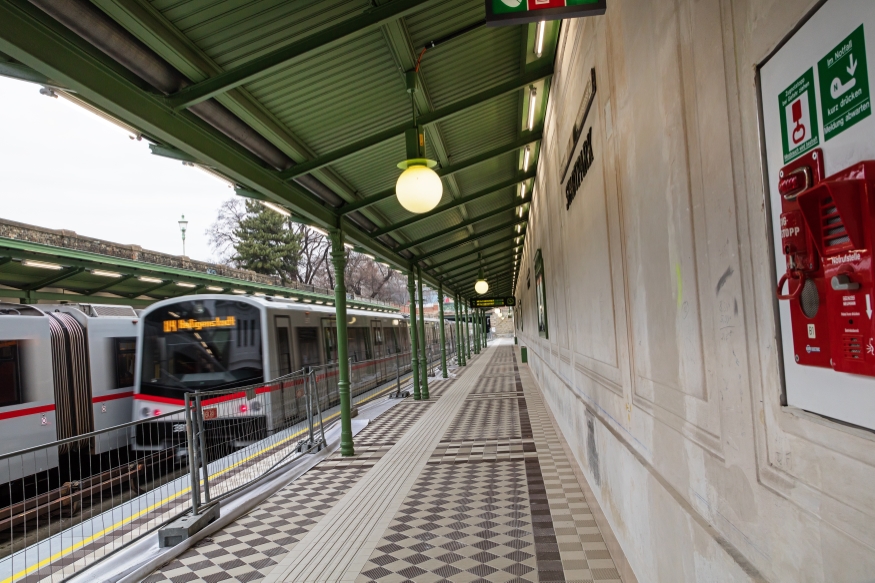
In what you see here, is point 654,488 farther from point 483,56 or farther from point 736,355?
point 483,56

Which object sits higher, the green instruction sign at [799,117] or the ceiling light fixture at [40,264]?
the ceiling light fixture at [40,264]

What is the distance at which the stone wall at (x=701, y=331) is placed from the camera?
1.35 meters

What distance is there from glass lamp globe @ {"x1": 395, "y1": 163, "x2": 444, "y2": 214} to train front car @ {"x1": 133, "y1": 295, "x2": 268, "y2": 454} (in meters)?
5.64

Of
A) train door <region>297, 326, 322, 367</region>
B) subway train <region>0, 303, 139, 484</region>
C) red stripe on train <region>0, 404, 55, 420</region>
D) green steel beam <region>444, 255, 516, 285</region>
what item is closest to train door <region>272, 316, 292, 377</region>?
train door <region>297, 326, 322, 367</region>

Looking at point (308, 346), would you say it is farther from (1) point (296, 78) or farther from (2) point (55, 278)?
(1) point (296, 78)

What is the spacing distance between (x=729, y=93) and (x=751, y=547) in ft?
4.38

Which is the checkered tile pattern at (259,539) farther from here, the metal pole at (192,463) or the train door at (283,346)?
the train door at (283,346)

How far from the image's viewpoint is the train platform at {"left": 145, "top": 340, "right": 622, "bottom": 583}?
13.0 feet

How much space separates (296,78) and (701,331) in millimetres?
3922

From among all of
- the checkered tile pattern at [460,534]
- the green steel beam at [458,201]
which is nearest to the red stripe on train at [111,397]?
the green steel beam at [458,201]

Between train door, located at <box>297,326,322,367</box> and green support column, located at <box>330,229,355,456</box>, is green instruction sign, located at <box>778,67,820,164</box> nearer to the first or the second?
green support column, located at <box>330,229,355,456</box>

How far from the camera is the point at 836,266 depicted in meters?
1.09

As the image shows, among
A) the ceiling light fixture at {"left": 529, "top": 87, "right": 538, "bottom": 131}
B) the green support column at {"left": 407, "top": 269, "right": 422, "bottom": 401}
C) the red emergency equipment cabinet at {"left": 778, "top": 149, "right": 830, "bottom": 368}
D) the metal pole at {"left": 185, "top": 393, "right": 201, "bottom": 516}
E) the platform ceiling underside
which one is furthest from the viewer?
the green support column at {"left": 407, "top": 269, "right": 422, "bottom": 401}

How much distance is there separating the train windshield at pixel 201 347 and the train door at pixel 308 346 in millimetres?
1453
